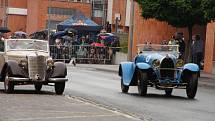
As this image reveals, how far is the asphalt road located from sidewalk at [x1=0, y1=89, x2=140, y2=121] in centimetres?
64

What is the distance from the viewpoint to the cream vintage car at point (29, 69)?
1878cm

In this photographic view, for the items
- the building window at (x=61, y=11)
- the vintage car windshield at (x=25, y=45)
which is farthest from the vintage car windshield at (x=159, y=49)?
the building window at (x=61, y=11)

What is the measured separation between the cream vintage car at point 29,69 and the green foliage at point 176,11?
45.3 feet

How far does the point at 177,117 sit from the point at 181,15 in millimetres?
19348

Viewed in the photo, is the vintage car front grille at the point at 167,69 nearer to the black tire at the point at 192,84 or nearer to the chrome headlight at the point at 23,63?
the black tire at the point at 192,84

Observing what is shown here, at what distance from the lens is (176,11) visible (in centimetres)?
3309

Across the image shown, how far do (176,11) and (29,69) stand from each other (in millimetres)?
15560

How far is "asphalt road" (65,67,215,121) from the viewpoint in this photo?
1462cm

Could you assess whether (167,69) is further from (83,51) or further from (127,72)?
(83,51)

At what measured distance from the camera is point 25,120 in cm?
1196

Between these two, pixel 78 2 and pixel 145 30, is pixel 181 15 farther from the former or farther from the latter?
pixel 78 2

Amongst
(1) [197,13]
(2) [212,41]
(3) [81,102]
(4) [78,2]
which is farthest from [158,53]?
(4) [78,2]

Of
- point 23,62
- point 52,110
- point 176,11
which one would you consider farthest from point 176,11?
point 52,110

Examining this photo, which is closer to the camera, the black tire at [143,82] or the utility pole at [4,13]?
the black tire at [143,82]
